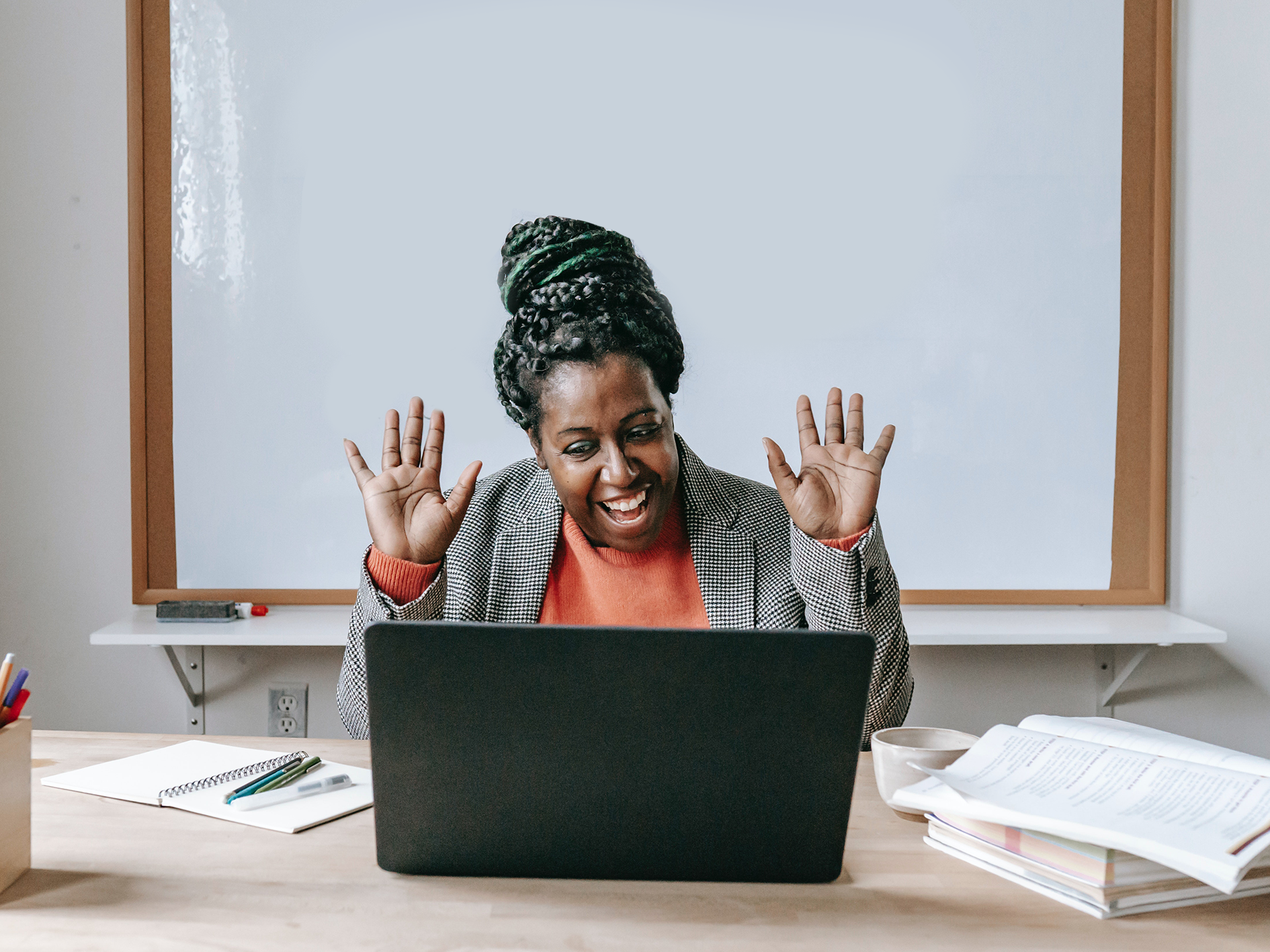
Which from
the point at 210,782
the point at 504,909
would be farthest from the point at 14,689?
the point at 504,909

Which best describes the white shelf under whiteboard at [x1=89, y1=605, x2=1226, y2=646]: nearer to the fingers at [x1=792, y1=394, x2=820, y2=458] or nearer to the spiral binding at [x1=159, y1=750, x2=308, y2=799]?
the fingers at [x1=792, y1=394, x2=820, y2=458]

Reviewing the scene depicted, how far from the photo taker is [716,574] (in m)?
1.52

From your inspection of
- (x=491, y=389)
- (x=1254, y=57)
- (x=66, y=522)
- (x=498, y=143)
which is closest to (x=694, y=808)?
(x=491, y=389)

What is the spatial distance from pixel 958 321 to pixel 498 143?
3.66ft

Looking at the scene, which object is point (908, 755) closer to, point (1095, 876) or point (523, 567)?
point (1095, 876)

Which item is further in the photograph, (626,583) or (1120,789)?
(626,583)

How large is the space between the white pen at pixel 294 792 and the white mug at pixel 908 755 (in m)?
Answer: 0.52

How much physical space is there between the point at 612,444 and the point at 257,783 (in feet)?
2.37

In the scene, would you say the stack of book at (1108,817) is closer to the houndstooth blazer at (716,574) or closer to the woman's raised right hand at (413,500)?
the houndstooth blazer at (716,574)

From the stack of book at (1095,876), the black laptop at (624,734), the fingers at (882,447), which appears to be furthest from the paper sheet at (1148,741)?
the fingers at (882,447)

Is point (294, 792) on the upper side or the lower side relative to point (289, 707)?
upper

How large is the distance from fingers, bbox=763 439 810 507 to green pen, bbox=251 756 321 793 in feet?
2.27

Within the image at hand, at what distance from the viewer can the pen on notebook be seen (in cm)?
91

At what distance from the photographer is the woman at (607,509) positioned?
1337 mm
